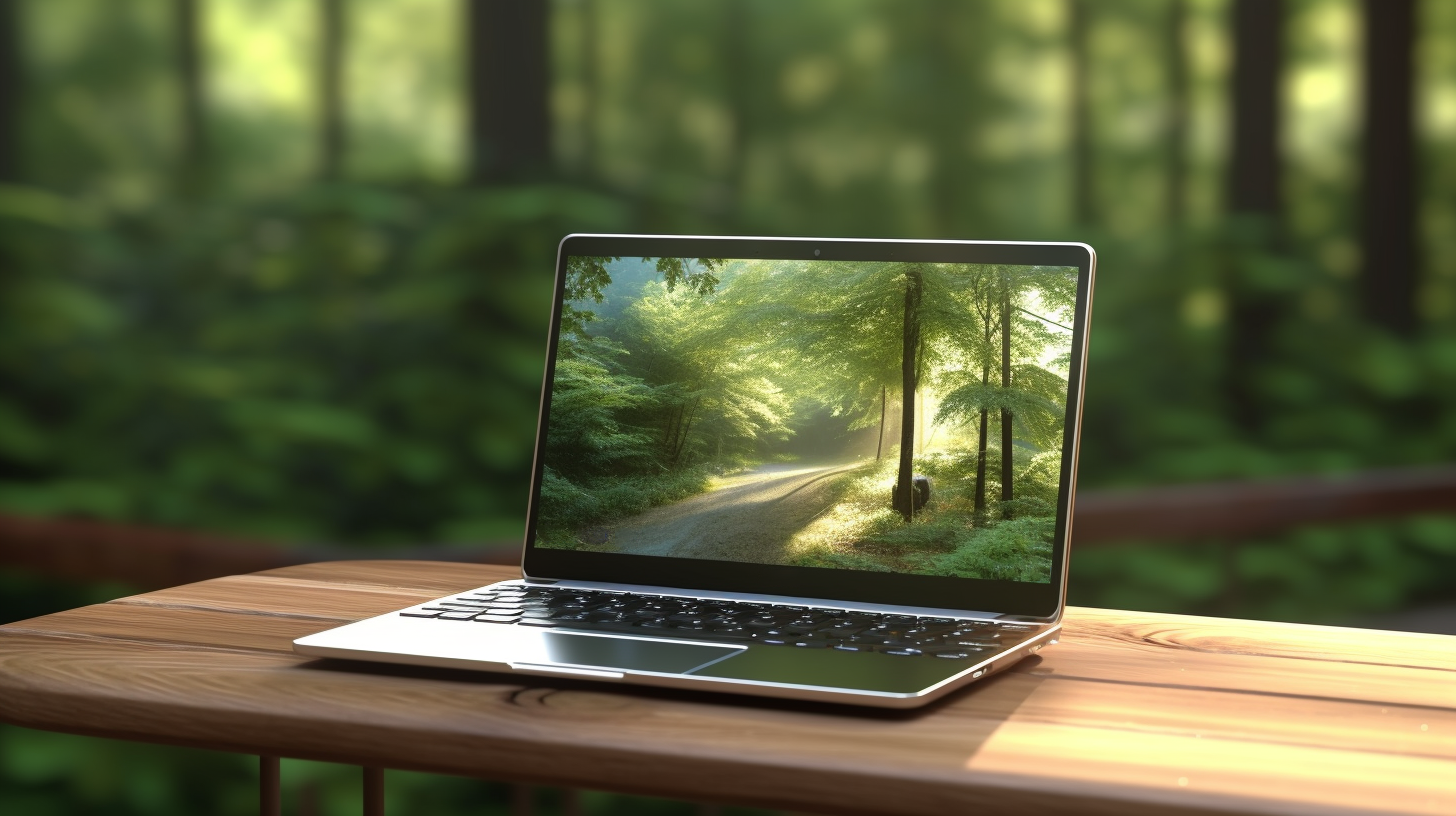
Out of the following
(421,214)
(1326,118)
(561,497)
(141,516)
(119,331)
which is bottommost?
(141,516)

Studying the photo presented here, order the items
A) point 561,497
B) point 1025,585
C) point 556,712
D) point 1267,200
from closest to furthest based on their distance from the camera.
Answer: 1. point 556,712
2. point 1025,585
3. point 561,497
4. point 1267,200

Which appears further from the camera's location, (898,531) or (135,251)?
(135,251)

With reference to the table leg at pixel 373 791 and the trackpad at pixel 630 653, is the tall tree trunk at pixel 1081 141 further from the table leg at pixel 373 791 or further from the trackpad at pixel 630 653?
the trackpad at pixel 630 653

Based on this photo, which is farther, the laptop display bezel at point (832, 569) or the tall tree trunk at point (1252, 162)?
the tall tree trunk at point (1252, 162)

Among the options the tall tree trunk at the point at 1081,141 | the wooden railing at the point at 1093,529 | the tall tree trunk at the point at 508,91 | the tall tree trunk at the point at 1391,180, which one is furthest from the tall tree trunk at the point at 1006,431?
the tall tree trunk at the point at 1391,180

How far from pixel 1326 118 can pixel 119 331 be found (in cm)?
242

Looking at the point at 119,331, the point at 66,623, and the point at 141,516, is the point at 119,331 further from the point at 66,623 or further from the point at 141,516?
the point at 66,623

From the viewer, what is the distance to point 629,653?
2.82 ft

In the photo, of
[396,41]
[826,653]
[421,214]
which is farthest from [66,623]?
[396,41]

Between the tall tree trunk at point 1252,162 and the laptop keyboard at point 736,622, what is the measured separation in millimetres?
2055

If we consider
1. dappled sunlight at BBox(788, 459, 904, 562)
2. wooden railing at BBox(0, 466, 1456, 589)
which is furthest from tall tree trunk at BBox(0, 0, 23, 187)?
dappled sunlight at BBox(788, 459, 904, 562)

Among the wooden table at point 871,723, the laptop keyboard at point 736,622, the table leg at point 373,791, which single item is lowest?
the table leg at point 373,791

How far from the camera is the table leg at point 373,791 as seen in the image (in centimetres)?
122

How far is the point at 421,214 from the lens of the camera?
2557mm
